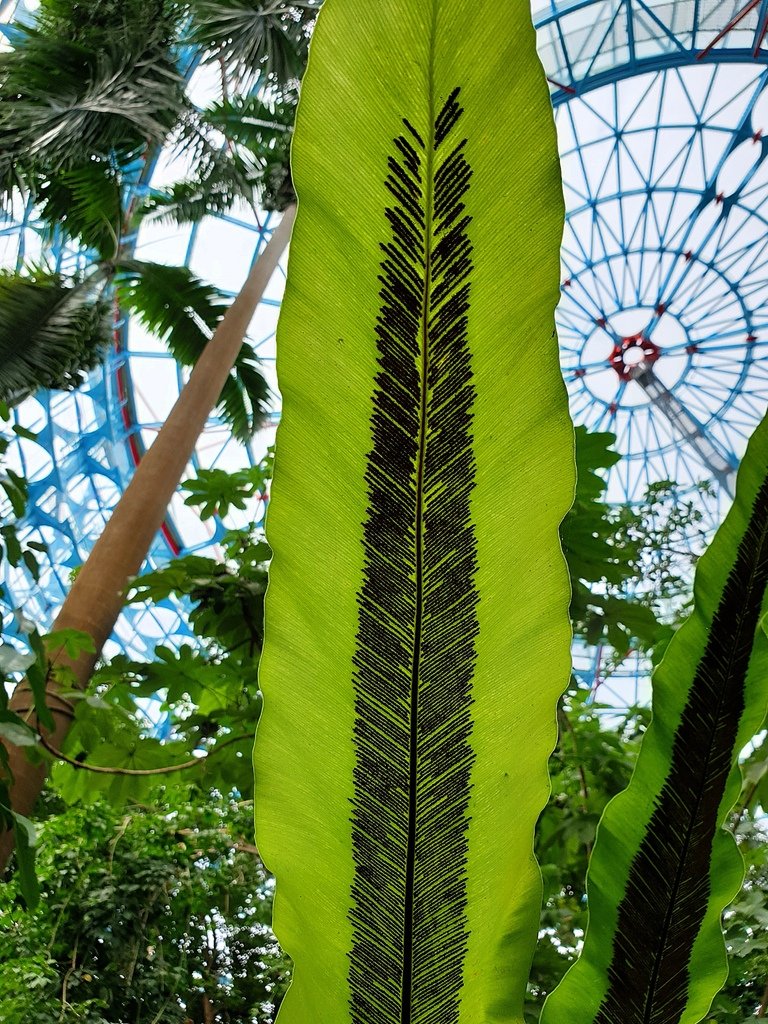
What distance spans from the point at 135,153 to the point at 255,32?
4.97 feet

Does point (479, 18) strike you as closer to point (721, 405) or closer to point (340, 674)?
point (340, 674)

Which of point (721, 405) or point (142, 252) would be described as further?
point (721, 405)

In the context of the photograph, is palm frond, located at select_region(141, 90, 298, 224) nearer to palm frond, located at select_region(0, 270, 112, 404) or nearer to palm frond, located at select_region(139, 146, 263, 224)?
palm frond, located at select_region(139, 146, 263, 224)

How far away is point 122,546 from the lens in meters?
4.64

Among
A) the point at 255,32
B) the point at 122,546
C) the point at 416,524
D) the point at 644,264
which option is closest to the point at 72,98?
the point at 255,32

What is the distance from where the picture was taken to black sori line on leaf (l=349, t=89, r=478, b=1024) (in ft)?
1.49

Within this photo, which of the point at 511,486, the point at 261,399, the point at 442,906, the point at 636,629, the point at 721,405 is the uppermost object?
the point at 721,405

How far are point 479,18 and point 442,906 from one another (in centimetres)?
49

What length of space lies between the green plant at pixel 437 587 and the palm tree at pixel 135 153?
5381mm

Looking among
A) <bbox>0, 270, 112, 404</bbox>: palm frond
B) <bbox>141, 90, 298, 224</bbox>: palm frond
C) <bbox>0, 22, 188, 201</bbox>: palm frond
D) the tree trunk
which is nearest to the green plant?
the tree trunk

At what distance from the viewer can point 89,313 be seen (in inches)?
330

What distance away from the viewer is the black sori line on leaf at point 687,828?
570 mm

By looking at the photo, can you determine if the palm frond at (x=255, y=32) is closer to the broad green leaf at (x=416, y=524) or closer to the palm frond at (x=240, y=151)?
the palm frond at (x=240, y=151)

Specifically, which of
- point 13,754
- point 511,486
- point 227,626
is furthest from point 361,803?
point 13,754
